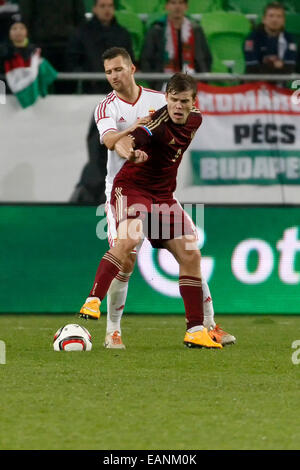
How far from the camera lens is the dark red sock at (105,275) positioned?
720cm

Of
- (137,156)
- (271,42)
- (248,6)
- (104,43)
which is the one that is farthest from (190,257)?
(248,6)

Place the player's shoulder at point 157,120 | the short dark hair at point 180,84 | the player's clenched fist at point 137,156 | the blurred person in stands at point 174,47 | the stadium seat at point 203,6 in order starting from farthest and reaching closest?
the stadium seat at point 203,6 → the blurred person in stands at point 174,47 → the player's shoulder at point 157,120 → the short dark hair at point 180,84 → the player's clenched fist at point 137,156

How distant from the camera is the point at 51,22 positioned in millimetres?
12289

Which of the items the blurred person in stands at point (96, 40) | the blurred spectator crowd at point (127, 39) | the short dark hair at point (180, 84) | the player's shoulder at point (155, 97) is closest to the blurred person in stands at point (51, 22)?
the blurred spectator crowd at point (127, 39)

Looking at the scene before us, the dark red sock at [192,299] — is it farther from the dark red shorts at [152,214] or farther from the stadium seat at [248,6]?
the stadium seat at [248,6]

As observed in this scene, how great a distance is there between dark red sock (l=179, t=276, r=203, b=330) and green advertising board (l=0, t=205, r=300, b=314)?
10.6 ft

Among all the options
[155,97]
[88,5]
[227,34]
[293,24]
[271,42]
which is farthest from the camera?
[227,34]

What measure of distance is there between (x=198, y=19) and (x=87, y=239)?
11.9ft

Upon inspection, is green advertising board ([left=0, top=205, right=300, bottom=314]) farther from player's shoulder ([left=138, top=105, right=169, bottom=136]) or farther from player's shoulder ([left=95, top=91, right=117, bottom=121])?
player's shoulder ([left=138, top=105, right=169, bottom=136])

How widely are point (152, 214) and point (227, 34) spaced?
628 cm

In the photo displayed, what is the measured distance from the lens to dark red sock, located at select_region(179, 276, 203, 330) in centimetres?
764

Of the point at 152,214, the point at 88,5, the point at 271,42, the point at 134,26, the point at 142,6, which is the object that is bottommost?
the point at 152,214

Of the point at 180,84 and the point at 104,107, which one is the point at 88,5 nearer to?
the point at 104,107

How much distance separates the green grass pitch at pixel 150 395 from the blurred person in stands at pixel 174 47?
398 cm
